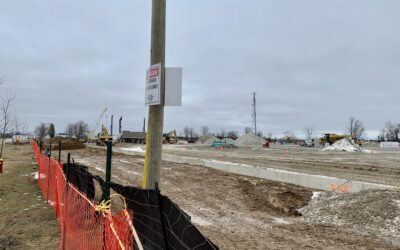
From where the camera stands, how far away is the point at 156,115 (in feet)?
17.0

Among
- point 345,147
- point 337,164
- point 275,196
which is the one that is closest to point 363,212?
point 275,196

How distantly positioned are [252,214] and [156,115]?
19.6ft

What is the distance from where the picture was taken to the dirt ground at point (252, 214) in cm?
712

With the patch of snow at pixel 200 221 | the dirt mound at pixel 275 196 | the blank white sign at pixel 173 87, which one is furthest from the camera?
the dirt mound at pixel 275 196

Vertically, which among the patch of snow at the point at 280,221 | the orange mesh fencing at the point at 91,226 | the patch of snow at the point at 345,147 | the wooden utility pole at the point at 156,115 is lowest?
the patch of snow at the point at 280,221

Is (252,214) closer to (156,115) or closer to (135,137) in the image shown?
(156,115)

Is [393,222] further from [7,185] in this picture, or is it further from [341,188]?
[7,185]

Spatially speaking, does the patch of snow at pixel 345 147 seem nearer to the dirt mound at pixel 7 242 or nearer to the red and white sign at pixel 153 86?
the dirt mound at pixel 7 242

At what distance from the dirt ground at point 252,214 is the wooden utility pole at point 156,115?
100 inches

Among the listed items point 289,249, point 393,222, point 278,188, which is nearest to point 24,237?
point 289,249

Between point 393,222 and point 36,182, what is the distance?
43.6 ft

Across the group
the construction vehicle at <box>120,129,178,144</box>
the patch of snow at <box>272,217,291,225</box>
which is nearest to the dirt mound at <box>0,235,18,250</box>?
the patch of snow at <box>272,217,291,225</box>

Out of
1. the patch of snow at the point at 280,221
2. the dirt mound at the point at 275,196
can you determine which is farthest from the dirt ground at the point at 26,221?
the dirt mound at the point at 275,196

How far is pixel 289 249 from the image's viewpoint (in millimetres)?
6594
